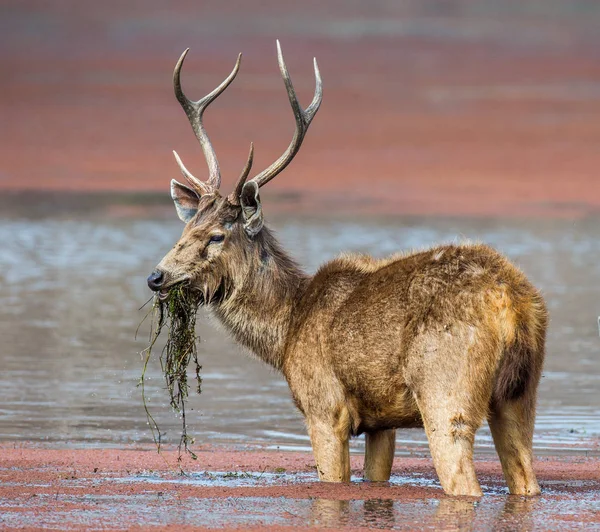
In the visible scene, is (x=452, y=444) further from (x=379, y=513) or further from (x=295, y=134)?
(x=295, y=134)

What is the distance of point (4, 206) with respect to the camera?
262 feet

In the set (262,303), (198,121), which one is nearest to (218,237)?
(262,303)

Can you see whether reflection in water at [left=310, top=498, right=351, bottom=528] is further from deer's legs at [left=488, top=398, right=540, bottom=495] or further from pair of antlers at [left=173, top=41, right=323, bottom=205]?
pair of antlers at [left=173, top=41, right=323, bottom=205]

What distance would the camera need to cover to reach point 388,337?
370 inches

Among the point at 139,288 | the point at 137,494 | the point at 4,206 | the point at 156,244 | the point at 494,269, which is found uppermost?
the point at 4,206

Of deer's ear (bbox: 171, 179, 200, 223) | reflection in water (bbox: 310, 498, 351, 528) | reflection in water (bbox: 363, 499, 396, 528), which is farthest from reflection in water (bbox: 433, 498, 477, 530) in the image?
deer's ear (bbox: 171, 179, 200, 223)

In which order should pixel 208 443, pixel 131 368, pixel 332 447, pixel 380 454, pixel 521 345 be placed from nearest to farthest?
pixel 521 345, pixel 332 447, pixel 380 454, pixel 208 443, pixel 131 368

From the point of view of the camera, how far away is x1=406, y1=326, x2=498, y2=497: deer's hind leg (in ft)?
29.3

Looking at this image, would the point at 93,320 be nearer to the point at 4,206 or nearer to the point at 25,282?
the point at 25,282

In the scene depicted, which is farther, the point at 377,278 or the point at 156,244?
the point at 156,244

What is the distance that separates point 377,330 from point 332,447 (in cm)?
100

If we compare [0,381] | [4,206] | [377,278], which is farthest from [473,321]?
[4,206]

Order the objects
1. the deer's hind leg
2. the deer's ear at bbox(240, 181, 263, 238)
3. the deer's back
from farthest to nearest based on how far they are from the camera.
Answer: the deer's ear at bbox(240, 181, 263, 238)
the deer's back
the deer's hind leg

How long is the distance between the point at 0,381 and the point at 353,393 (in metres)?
8.32
